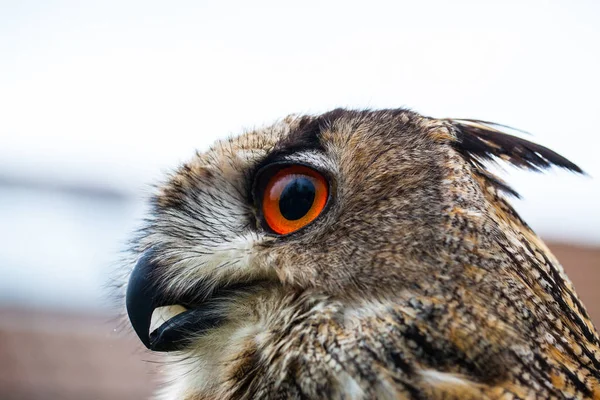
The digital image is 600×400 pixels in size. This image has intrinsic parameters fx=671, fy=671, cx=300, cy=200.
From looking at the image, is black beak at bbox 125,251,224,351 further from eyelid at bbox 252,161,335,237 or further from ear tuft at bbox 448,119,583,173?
ear tuft at bbox 448,119,583,173

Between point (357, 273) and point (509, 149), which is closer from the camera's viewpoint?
point (357, 273)

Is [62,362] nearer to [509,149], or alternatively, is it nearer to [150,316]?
[150,316]

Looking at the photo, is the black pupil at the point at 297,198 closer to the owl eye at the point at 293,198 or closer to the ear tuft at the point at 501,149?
the owl eye at the point at 293,198

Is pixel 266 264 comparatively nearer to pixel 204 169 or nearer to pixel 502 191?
pixel 204 169

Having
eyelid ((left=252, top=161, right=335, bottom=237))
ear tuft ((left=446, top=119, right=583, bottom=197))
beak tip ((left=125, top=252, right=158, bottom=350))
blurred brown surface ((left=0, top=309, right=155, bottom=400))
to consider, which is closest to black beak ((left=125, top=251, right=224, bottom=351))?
beak tip ((left=125, top=252, right=158, bottom=350))

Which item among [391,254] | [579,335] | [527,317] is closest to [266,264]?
[391,254]

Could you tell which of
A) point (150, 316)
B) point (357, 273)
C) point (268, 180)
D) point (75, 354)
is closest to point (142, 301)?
point (150, 316)

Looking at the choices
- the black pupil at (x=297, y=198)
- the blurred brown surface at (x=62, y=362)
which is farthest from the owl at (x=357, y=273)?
the blurred brown surface at (x=62, y=362)
